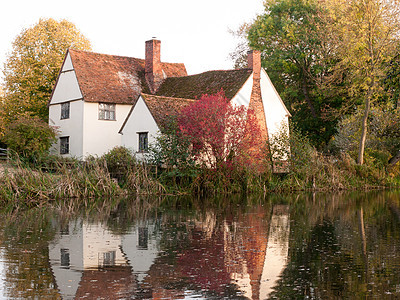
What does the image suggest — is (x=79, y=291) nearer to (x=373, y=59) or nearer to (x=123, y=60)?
(x=373, y=59)

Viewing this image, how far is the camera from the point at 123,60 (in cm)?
4550

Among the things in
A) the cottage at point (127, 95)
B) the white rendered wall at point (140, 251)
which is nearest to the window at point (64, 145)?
the cottage at point (127, 95)

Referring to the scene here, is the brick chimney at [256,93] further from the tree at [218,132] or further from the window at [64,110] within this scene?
the window at [64,110]

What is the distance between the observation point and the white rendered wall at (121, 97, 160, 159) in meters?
32.6

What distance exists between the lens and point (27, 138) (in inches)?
1396

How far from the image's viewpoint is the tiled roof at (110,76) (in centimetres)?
4106

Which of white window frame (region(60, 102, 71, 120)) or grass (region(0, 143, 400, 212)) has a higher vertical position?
white window frame (region(60, 102, 71, 120))

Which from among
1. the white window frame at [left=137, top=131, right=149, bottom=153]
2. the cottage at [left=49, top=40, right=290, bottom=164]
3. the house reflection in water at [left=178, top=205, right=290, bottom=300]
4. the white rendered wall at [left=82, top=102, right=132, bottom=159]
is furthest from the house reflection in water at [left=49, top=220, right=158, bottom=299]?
the white rendered wall at [left=82, top=102, right=132, bottom=159]

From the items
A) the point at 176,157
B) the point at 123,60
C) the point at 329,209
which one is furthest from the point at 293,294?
the point at 123,60

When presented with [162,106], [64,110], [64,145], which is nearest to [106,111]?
[64,110]

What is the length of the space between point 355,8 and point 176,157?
16231 millimetres

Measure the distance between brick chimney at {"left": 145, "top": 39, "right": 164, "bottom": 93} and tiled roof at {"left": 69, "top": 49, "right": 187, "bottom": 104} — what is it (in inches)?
21.0

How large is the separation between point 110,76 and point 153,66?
3839 millimetres

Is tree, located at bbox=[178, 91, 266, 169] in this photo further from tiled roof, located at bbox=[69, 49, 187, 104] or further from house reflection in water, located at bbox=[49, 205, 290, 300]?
house reflection in water, located at bbox=[49, 205, 290, 300]
